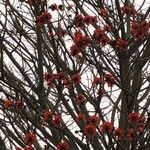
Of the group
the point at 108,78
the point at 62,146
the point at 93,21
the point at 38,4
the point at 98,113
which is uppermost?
the point at 38,4

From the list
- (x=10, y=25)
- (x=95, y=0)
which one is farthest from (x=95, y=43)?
(x=10, y=25)

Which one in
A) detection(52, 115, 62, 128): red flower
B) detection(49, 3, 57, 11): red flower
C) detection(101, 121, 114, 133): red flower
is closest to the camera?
detection(101, 121, 114, 133): red flower

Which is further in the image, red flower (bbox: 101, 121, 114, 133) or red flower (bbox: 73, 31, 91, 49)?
red flower (bbox: 73, 31, 91, 49)

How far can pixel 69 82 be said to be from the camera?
2895 mm

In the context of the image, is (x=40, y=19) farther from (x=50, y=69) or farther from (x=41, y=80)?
(x=50, y=69)

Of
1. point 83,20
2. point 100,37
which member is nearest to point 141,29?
point 100,37

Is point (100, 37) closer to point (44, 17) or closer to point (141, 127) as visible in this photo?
point (44, 17)

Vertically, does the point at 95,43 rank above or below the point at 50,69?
below

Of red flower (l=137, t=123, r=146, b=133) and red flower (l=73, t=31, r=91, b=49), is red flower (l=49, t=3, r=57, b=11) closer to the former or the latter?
red flower (l=73, t=31, r=91, b=49)

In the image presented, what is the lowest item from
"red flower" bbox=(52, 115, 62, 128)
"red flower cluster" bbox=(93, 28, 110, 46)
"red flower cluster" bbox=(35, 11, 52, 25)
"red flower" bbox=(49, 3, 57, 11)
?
"red flower" bbox=(52, 115, 62, 128)

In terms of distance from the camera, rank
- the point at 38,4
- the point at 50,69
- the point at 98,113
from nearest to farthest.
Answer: the point at 98,113 → the point at 38,4 → the point at 50,69

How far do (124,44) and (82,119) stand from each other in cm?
70

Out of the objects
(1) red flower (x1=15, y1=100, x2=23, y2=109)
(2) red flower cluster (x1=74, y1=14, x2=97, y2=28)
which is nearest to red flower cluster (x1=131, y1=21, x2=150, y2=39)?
(2) red flower cluster (x1=74, y1=14, x2=97, y2=28)

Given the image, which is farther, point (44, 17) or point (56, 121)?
point (44, 17)
